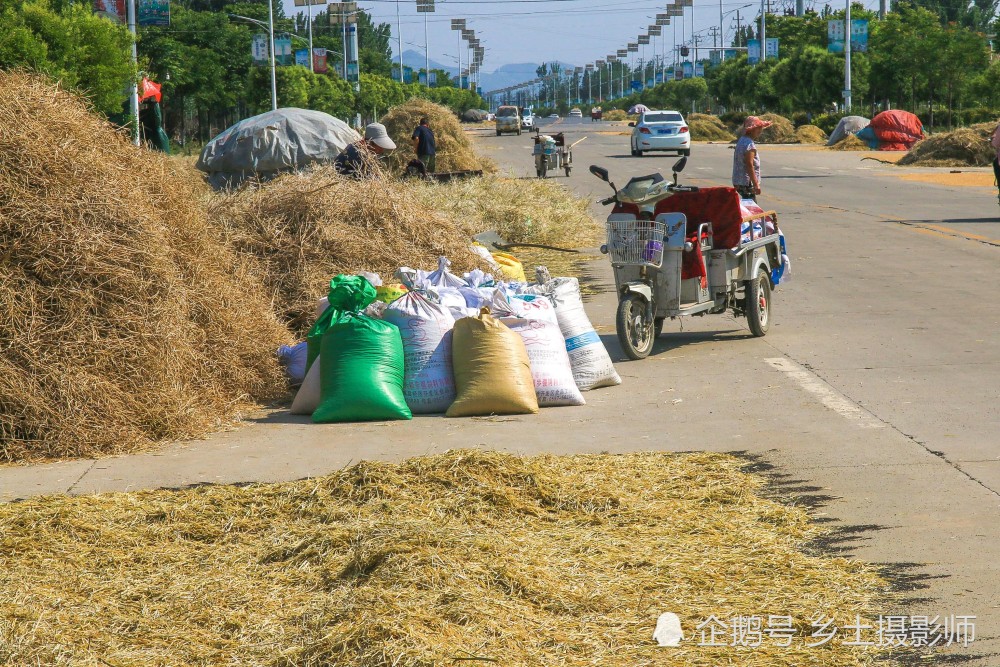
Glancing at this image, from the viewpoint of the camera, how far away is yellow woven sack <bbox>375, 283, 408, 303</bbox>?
8828 mm

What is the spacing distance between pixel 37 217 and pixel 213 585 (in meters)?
3.67

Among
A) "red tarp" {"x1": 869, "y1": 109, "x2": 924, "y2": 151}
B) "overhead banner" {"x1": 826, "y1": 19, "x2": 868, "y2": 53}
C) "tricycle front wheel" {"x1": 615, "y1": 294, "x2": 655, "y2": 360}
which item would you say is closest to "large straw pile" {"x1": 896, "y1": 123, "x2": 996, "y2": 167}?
"red tarp" {"x1": 869, "y1": 109, "x2": 924, "y2": 151}

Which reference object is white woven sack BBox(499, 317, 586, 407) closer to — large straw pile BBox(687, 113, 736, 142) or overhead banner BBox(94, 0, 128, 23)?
overhead banner BBox(94, 0, 128, 23)

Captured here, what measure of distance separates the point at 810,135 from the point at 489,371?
55396 millimetres

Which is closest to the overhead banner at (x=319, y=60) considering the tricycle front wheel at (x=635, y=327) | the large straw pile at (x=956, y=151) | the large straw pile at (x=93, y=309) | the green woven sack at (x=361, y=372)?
the large straw pile at (x=956, y=151)

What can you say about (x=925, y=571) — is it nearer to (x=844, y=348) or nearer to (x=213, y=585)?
(x=213, y=585)

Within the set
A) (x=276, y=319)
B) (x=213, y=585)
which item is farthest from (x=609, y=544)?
(x=276, y=319)

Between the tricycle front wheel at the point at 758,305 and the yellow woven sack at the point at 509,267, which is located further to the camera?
the yellow woven sack at the point at 509,267

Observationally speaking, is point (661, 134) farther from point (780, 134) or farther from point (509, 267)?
point (509, 267)

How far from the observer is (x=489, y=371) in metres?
7.73

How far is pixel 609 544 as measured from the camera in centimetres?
506

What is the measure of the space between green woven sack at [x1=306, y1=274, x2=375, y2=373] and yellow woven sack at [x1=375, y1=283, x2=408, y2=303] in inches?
18.2

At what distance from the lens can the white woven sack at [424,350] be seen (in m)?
7.82

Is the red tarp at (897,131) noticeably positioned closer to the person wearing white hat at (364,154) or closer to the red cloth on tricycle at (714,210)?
the person wearing white hat at (364,154)
